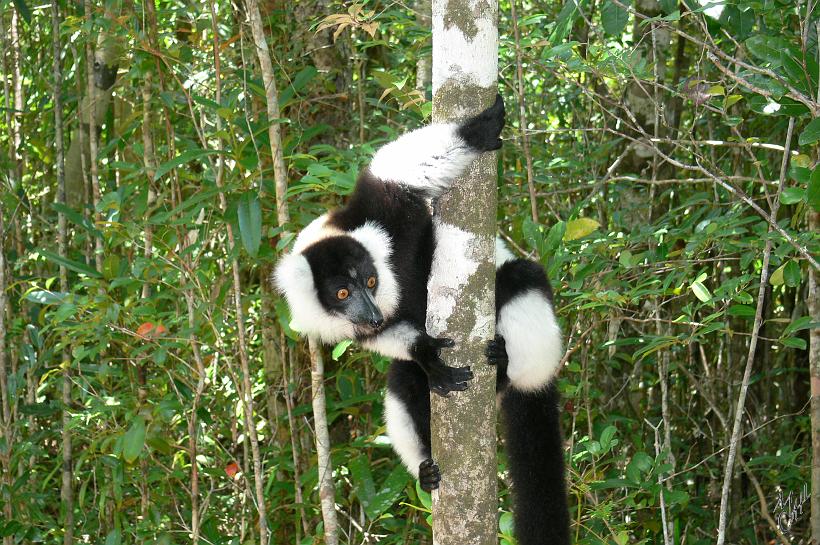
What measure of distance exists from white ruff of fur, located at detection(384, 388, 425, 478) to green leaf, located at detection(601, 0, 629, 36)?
1.59 meters

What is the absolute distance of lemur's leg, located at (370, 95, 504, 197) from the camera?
218 centimetres

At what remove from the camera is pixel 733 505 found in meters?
4.38

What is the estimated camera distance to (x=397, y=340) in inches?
110

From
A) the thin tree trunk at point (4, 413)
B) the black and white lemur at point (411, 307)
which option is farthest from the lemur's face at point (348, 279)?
the thin tree trunk at point (4, 413)

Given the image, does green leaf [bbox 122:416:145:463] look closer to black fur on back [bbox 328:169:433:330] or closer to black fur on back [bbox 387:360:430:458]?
black fur on back [bbox 387:360:430:458]

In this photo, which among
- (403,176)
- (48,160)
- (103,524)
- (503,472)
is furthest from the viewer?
(48,160)

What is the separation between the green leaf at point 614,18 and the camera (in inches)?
109

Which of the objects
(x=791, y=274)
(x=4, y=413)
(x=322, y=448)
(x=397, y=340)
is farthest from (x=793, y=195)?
(x=4, y=413)

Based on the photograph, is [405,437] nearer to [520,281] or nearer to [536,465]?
[536,465]

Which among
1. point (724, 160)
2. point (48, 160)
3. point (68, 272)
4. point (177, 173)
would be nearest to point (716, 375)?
point (724, 160)

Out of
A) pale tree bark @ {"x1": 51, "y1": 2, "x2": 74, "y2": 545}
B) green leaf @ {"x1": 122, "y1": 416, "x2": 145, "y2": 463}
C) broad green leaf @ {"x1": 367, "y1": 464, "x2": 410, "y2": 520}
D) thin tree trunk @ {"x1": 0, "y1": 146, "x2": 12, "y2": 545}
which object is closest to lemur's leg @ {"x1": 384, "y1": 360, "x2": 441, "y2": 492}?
broad green leaf @ {"x1": 367, "y1": 464, "x2": 410, "y2": 520}

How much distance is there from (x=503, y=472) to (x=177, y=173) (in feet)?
6.66

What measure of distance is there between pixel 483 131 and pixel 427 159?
223mm

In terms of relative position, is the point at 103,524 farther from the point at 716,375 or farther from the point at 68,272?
the point at 716,375
